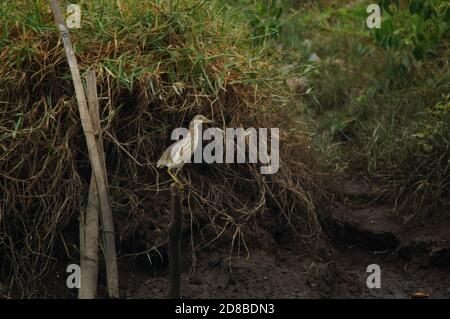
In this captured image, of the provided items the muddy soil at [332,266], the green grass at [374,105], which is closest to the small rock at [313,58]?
the green grass at [374,105]

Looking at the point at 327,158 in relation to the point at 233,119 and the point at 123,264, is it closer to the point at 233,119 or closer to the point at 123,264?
the point at 233,119

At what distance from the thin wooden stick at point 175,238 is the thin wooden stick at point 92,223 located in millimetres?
380

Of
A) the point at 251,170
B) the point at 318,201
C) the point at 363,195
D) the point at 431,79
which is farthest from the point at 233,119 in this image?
the point at 431,79

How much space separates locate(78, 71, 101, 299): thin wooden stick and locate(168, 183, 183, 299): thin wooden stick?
38cm

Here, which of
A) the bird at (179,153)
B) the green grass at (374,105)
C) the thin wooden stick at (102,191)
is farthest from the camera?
the green grass at (374,105)

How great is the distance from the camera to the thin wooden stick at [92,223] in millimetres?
3562

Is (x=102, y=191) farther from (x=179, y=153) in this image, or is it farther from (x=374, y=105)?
(x=374, y=105)

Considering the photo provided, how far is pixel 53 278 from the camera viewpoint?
372 cm

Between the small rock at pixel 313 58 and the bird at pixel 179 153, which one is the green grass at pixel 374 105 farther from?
the bird at pixel 179 153

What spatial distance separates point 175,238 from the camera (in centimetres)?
315

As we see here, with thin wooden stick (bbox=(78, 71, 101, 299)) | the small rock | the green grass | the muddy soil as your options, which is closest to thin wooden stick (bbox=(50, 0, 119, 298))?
thin wooden stick (bbox=(78, 71, 101, 299))

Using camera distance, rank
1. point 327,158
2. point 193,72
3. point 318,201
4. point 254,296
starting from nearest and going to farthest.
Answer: point 254,296 < point 193,72 < point 318,201 < point 327,158
